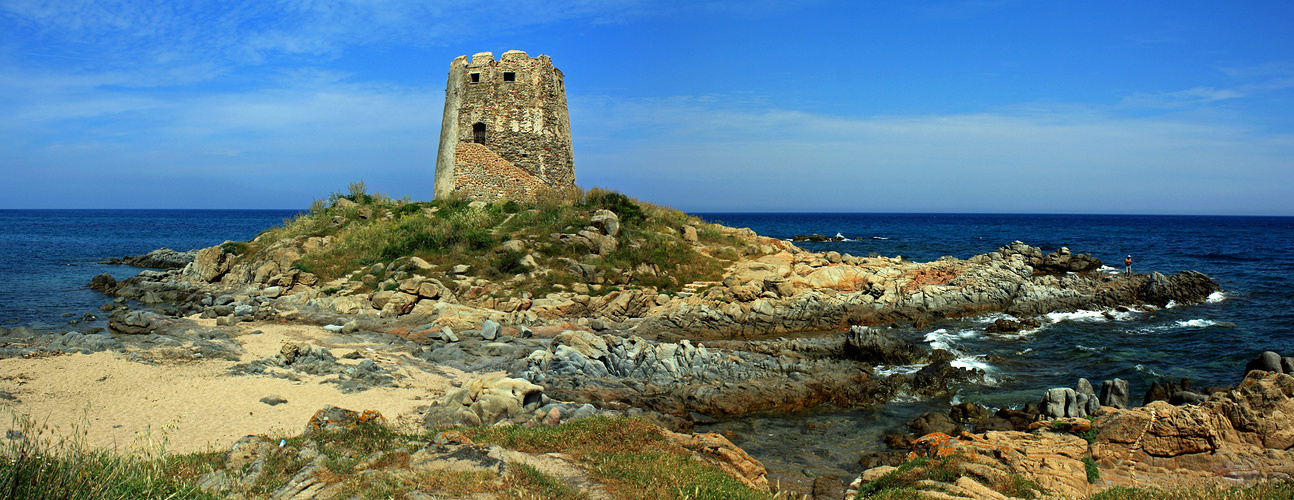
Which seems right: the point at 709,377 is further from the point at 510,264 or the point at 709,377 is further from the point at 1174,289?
the point at 1174,289

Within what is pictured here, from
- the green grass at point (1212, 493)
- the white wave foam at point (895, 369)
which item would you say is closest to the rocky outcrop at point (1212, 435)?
the green grass at point (1212, 493)

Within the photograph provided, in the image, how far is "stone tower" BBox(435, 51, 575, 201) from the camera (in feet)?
89.2

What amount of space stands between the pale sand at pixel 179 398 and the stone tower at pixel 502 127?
43.1 ft

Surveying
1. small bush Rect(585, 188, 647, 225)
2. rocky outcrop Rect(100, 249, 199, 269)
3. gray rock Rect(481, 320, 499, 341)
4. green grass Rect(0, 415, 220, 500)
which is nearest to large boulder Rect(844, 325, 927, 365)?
gray rock Rect(481, 320, 499, 341)

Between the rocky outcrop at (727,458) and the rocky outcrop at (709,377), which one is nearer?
the rocky outcrop at (727,458)

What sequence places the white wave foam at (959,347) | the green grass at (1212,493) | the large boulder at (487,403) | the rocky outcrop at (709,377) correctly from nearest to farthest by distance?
the green grass at (1212,493)
the large boulder at (487,403)
the rocky outcrop at (709,377)
the white wave foam at (959,347)

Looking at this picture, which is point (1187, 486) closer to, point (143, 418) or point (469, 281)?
point (143, 418)

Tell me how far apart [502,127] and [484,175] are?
6.73 ft

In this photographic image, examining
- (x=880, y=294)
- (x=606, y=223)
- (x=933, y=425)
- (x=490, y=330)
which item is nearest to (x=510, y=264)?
(x=606, y=223)

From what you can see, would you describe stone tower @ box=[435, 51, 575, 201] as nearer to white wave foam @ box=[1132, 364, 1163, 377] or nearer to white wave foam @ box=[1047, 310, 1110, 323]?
white wave foam @ box=[1047, 310, 1110, 323]

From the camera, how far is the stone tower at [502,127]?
2719 cm

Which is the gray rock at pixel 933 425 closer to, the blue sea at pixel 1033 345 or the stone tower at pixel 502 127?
the blue sea at pixel 1033 345

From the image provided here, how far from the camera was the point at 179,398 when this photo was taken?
12359 mm

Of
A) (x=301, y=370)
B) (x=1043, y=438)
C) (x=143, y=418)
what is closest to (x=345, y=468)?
(x=143, y=418)
